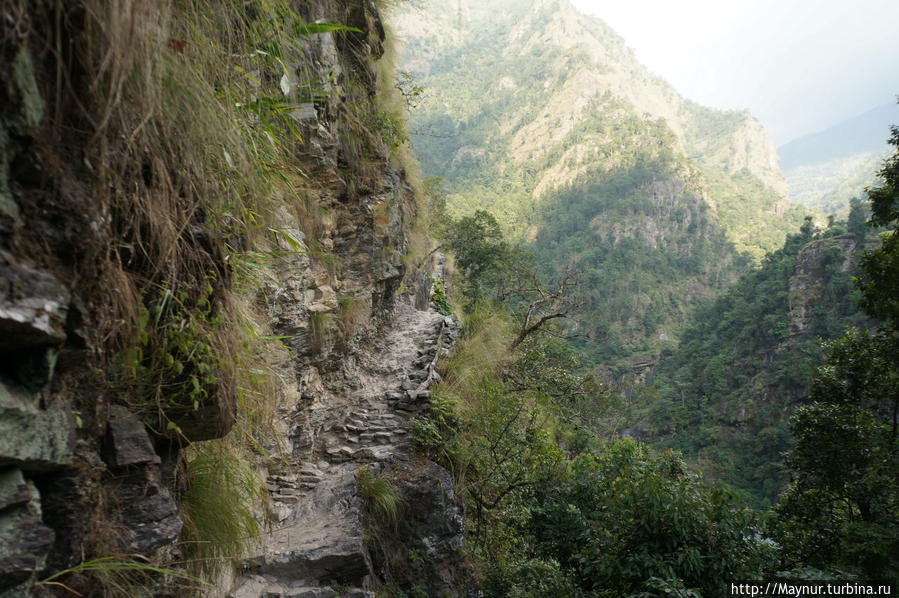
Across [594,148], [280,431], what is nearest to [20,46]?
[280,431]

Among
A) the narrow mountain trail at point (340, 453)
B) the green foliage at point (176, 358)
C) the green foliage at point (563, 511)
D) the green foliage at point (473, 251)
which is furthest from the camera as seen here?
the green foliage at point (473, 251)

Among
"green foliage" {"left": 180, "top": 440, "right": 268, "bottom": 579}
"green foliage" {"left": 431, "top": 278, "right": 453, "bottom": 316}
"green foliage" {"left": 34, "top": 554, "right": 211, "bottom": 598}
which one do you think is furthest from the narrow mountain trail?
"green foliage" {"left": 431, "top": 278, "right": 453, "bottom": 316}

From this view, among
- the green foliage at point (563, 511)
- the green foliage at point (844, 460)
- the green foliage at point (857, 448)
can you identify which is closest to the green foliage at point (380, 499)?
the green foliage at point (563, 511)

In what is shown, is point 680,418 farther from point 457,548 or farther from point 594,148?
point 594,148

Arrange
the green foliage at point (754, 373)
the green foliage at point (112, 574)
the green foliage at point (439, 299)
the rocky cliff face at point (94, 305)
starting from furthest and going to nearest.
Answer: the green foliage at point (754, 373)
the green foliage at point (439, 299)
the green foliage at point (112, 574)
the rocky cliff face at point (94, 305)

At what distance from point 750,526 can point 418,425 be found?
11.7 ft

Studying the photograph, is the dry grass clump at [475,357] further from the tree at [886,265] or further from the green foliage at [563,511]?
the tree at [886,265]

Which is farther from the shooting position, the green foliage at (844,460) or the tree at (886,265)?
the green foliage at (844,460)

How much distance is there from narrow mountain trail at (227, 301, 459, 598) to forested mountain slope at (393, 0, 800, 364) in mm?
50013

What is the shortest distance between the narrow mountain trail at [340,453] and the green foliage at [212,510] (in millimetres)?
1277

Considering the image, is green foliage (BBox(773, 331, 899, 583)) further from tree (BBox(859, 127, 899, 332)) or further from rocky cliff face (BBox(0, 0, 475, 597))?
rocky cliff face (BBox(0, 0, 475, 597))

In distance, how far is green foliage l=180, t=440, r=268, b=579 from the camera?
1.99 meters

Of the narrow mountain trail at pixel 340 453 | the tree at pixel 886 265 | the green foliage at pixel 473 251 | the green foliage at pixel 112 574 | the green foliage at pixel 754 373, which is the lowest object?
the green foliage at pixel 754 373

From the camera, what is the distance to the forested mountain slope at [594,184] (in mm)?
70812
